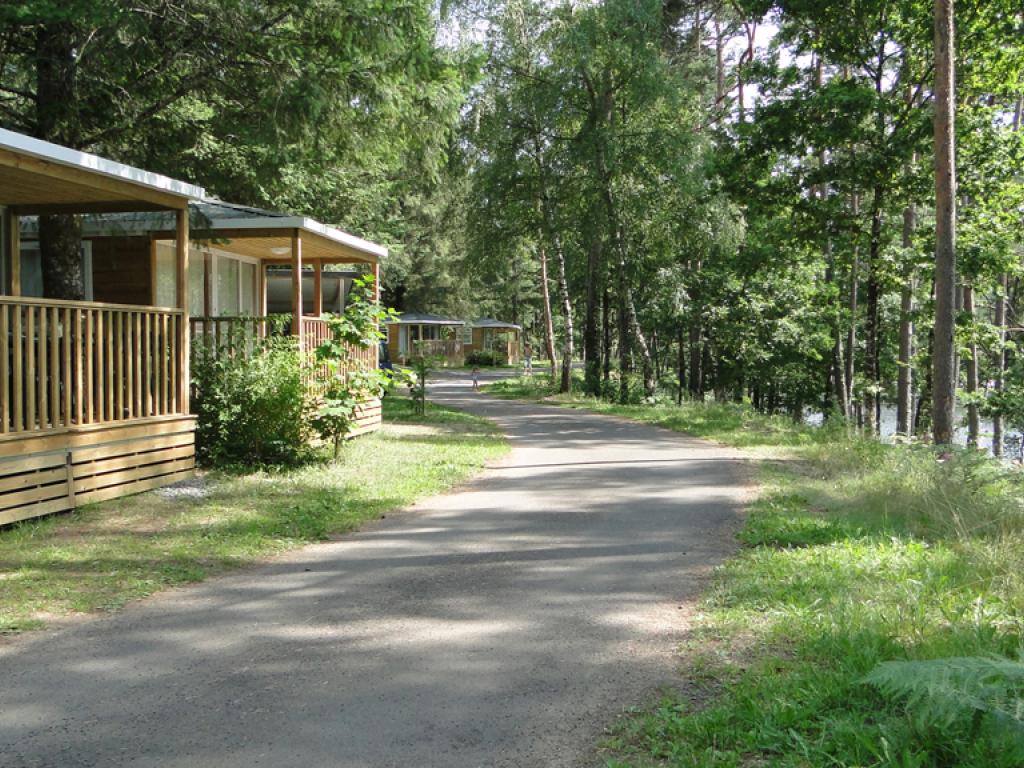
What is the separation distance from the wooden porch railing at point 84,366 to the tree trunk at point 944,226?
9623 millimetres

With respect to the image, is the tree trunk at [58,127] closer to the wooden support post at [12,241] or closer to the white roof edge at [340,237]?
the wooden support post at [12,241]

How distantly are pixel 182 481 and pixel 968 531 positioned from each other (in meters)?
7.87

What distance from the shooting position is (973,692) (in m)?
2.94

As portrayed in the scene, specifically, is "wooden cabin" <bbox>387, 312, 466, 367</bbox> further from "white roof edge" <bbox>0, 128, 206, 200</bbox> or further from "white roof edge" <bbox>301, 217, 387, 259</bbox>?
"white roof edge" <bbox>0, 128, 206, 200</bbox>

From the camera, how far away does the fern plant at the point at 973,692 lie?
9.12 ft

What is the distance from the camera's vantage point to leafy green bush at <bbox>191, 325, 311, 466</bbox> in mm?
10711

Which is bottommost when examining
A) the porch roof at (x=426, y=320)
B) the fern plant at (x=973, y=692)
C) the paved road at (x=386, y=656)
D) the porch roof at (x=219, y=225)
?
the paved road at (x=386, y=656)

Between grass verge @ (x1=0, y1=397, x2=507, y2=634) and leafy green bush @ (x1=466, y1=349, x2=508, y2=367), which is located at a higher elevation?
leafy green bush @ (x1=466, y1=349, x2=508, y2=367)

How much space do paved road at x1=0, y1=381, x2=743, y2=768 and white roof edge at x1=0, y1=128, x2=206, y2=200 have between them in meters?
3.84

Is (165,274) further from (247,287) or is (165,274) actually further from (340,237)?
(340,237)

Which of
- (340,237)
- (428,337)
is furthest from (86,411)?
(428,337)

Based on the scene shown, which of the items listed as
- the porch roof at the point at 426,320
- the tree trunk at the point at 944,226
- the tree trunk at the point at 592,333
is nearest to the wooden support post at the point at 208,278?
the tree trunk at the point at 944,226

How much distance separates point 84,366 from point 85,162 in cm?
224

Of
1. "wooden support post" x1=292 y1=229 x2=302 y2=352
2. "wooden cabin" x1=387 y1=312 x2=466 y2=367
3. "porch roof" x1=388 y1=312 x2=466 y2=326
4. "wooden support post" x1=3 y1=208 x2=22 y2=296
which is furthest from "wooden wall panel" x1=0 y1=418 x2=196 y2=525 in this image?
"porch roof" x1=388 y1=312 x2=466 y2=326
